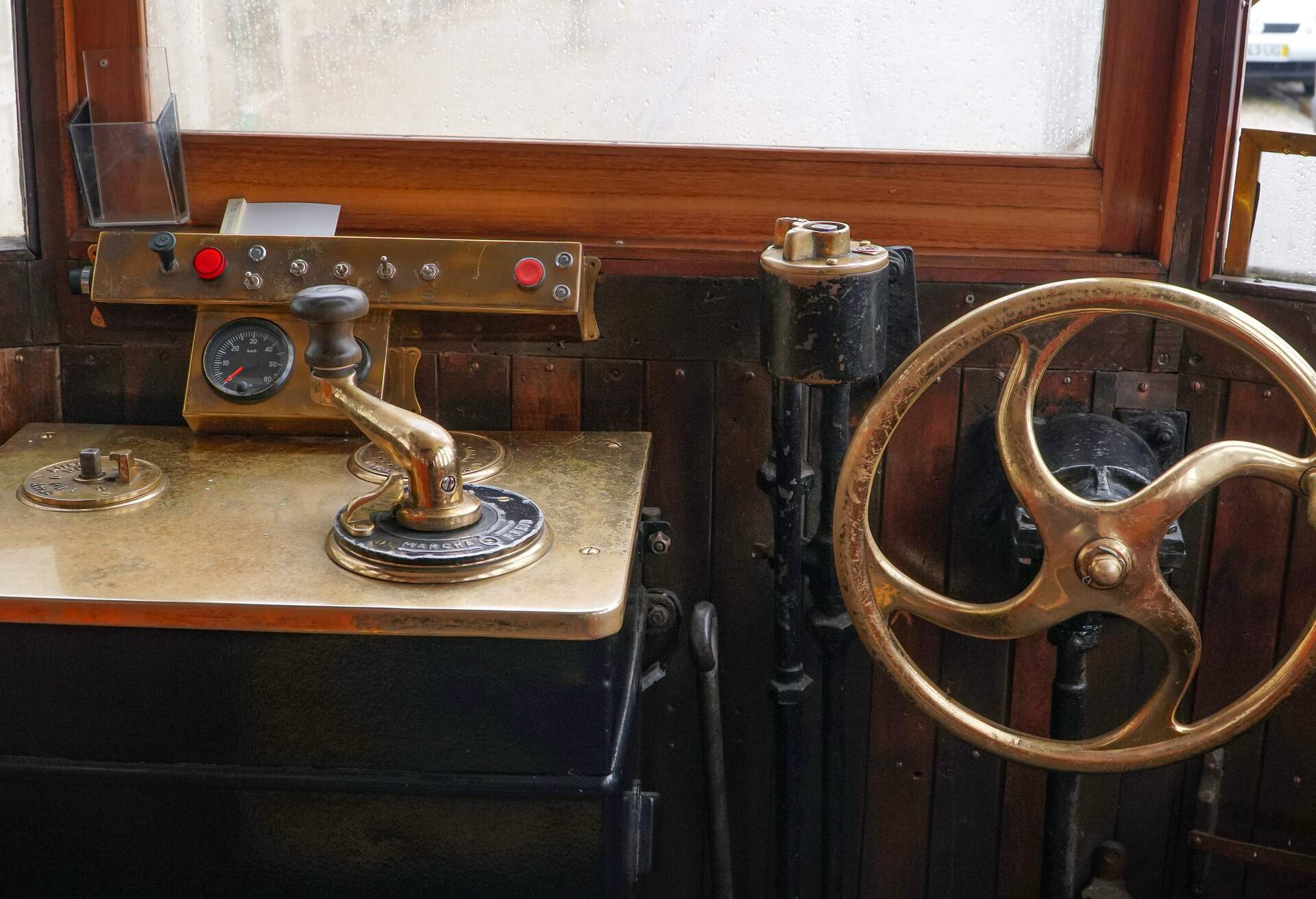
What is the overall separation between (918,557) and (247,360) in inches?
37.2

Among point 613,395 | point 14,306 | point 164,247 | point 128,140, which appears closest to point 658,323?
point 613,395

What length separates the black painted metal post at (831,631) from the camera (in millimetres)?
1596

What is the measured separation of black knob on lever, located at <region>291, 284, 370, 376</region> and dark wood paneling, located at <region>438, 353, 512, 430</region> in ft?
1.59

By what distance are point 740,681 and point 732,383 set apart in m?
0.45

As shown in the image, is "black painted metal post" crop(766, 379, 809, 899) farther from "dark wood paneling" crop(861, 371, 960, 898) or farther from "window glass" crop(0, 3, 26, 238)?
"window glass" crop(0, 3, 26, 238)

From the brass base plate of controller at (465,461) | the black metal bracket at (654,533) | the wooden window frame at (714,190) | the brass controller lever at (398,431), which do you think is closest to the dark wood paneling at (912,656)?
the wooden window frame at (714,190)

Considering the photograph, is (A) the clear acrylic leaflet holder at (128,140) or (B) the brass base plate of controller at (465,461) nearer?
(B) the brass base plate of controller at (465,461)

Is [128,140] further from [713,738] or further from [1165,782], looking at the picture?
[1165,782]

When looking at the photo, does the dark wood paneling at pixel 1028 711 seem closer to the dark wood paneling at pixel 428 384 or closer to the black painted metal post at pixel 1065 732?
the black painted metal post at pixel 1065 732

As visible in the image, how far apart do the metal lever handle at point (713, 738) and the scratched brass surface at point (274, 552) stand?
0.23 metres

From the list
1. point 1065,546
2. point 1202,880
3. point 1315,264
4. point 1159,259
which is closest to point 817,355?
point 1065,546

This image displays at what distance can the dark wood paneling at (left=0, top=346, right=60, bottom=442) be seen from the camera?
181 cm

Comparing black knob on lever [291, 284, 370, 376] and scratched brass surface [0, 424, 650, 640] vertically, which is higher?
black knob on lever [291, 284, 370, 376]

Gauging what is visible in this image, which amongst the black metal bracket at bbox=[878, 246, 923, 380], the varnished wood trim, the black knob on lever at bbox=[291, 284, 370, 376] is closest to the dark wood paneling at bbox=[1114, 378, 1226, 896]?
the varnished wood trim
